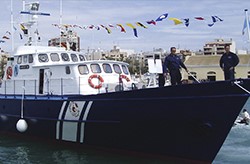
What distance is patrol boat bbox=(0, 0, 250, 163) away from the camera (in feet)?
35.4

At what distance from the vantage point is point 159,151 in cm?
1175

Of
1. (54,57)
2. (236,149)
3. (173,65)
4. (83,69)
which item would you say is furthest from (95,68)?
(236,149)

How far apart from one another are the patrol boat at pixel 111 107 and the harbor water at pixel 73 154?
35cm

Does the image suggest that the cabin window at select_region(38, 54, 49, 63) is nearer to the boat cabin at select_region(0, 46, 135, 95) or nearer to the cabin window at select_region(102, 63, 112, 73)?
the boat cabin at select_region(0, 46, 135, 95)

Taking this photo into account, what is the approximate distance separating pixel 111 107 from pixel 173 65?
7.90 ft

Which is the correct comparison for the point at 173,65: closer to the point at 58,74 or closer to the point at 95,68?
the point at 95,68

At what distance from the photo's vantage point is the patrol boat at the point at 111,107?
10.8 m

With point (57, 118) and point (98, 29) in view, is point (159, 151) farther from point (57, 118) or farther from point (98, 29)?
point (98, 29)

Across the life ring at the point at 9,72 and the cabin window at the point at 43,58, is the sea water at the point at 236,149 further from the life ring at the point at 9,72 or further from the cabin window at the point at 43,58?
the life ring at the point at 9,72

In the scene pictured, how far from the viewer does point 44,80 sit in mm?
14648

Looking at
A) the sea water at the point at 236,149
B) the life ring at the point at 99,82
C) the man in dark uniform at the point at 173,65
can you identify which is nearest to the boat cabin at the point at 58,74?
the life ring at the point at 99,82

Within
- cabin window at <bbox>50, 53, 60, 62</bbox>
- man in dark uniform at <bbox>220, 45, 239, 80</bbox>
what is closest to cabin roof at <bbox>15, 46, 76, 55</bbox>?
cabin window at <bbox>50, 53, 60, 62</bbox>

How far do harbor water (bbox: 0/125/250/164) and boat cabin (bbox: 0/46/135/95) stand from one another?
79.5 inches

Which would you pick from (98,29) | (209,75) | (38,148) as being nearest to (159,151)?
(38,148)
